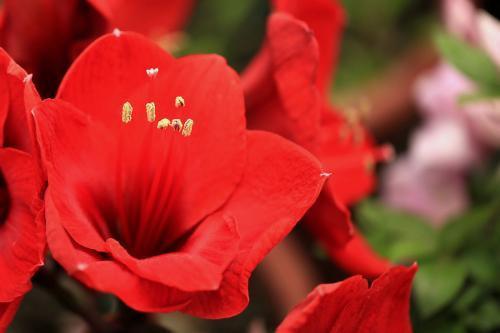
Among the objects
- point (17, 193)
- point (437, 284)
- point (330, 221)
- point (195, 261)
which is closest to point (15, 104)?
point (17, 193)

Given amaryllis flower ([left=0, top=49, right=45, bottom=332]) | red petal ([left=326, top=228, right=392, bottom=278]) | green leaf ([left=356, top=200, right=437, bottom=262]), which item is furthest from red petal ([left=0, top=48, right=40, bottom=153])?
green leaf ([left=356, top=200, right=437, bottom=262])

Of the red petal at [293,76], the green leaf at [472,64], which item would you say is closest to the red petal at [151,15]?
the red petal at [293,76]

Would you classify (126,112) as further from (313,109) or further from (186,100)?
(313,109)

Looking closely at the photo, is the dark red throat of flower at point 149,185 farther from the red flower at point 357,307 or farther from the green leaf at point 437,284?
the green leaf at point 437,284

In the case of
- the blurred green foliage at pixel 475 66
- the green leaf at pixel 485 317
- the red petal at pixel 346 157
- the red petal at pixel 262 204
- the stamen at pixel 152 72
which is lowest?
the green leaf at pixel 485 317

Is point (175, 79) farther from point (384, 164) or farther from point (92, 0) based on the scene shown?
point (384, 164)

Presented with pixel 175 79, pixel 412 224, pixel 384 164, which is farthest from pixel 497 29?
pixel 384 164
